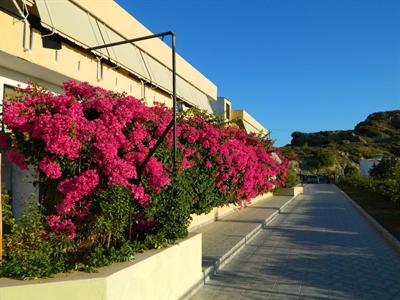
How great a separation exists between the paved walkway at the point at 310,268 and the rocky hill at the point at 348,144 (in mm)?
63631

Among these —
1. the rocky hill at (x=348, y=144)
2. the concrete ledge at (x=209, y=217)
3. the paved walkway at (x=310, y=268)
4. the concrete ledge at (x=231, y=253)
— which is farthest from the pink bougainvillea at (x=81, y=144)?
the rocky hill at (x=348, y=144)

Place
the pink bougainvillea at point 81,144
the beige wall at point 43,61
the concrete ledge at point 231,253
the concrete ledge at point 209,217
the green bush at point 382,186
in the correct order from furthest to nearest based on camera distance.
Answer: the green bush at point 382,186
the concrete ledge at point 209,217
the beige wall at point 43,61
the concrete ledge at point 231,253
the pink bougainvillea at point 81,144

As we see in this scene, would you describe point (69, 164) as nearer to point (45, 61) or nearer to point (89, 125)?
point (89, 125)

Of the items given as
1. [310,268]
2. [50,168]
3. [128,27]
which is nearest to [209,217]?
[310,268]

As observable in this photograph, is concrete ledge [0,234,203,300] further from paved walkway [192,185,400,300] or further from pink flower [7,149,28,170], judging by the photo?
pink flower [7,149,28,170]

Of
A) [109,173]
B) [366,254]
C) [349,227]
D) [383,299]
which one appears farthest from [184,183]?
[349,227]

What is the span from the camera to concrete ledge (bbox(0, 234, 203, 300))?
4.15 meters

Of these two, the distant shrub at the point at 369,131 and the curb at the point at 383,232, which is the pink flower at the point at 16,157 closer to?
the curb at the point at 383,232

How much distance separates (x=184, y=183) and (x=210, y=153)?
168 inches

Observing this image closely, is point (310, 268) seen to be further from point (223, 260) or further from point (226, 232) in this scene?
point (226, 232)

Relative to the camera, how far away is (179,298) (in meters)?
6.10

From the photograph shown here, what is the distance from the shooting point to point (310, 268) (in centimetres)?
850

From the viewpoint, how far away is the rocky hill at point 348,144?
7954 centimetres

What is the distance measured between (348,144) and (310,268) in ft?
343
